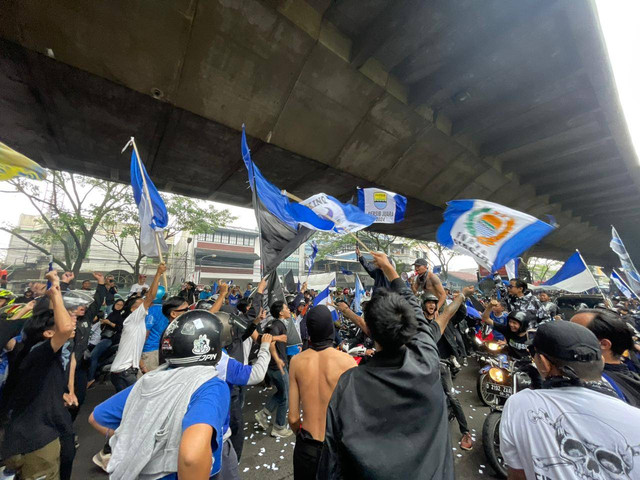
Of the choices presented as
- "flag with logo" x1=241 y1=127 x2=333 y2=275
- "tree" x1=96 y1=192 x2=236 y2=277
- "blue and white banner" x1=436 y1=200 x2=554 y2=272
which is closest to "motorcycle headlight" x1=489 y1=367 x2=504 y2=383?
"blue and white banner" x1=436 y1=200 x2=554 y2=272

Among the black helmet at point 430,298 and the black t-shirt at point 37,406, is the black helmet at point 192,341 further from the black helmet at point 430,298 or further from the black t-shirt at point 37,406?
the black helmet at point 430,298

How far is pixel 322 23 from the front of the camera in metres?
4.11

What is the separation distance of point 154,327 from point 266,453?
274cm

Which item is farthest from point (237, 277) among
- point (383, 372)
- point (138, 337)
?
point (383, 372)

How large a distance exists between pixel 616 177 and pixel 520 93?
589 cm

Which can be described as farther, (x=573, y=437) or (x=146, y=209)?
(x=146, y=209)

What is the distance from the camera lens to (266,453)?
4039 mm

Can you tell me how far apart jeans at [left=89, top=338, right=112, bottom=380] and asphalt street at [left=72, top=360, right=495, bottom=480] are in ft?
2.20

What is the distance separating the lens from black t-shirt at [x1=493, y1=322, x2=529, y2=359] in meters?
4.52

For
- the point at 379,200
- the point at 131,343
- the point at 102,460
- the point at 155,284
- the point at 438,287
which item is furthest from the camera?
the point at 379,200

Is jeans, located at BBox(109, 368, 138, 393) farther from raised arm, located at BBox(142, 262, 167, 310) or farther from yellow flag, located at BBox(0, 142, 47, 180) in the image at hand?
yellow flag, located at BBox(0, 142, 47, 180)

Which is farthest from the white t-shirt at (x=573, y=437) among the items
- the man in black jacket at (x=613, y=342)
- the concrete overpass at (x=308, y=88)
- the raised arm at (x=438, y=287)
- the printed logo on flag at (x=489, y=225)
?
the concrete overpass at (x=308, y=88)

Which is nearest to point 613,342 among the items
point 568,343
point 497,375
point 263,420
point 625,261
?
point 568,343

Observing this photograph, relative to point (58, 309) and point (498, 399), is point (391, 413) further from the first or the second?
point (498, 399)
